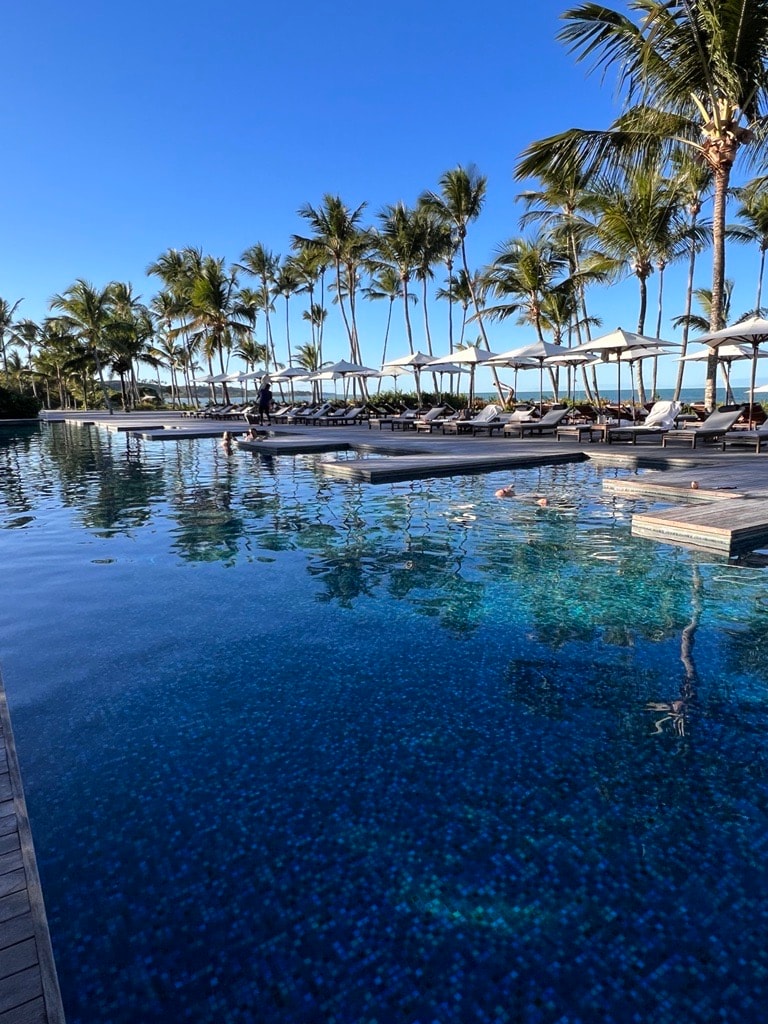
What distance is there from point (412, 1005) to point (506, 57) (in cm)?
2158

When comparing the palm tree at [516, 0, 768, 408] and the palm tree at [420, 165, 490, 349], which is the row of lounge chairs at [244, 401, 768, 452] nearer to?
the palm tree at [516, 0, 768, 408]

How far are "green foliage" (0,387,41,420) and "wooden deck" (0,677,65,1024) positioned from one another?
3968 cm

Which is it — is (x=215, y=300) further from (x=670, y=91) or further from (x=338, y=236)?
(x=670, y=91)

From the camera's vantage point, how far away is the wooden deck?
1517 millimetres

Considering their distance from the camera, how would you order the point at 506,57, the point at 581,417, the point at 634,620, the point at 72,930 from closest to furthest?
the point at 72,930, the point at 634,620, the point at 506,57, the point at 581,417

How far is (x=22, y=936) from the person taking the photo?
1706 millimetres

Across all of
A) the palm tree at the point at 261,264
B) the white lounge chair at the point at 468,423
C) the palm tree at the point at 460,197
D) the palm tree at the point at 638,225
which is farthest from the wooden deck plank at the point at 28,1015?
the palm tree at the point at 261,264

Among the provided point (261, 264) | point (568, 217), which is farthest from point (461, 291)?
point (261, 264)

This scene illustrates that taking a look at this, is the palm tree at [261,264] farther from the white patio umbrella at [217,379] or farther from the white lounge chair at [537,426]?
the white lounge chair at [537,426]

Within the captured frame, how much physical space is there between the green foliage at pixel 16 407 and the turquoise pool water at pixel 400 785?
35612 mm

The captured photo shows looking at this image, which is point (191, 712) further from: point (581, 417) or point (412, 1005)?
point (581, 417)

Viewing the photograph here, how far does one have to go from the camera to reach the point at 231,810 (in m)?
2.68

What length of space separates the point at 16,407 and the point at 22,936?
41.0 meters

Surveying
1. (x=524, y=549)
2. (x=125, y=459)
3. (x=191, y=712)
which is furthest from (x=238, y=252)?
(x=191, y=712)
